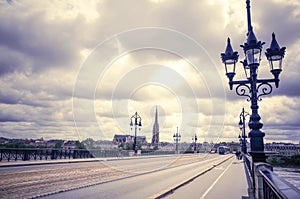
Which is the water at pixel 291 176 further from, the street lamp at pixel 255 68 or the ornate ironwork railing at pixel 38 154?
the ornate ironwork railing at pixel 38 154

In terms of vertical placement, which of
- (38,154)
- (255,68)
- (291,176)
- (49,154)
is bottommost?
(291,176)

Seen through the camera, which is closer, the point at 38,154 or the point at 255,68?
the point at 255,68

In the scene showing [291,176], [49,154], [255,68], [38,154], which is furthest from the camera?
[49,154]

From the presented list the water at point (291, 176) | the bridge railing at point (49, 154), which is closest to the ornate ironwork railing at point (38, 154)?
the bridge railing at point (49, 154)

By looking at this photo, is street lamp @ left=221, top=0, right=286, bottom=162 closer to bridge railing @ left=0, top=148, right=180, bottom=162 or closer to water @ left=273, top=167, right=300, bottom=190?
water @ left=273, top=167, right=300, bottom=190

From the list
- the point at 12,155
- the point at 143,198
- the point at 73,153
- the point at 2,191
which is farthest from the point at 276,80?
the point at 73,153

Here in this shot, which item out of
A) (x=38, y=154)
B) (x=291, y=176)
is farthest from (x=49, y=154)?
(x=291, y=176)

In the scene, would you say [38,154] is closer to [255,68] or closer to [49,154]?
[49,154]

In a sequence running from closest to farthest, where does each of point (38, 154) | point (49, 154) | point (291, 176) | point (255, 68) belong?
1. point (255, 68)
2. point (38, 154)
3. point (291, 176)
4. point (49, 154)

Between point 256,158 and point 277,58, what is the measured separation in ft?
10.8

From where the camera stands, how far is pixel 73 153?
3178 centimetres

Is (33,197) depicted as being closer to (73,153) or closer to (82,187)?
(82,187)

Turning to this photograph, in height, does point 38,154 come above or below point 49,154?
above

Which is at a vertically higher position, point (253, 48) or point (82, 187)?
point (253, 48)
